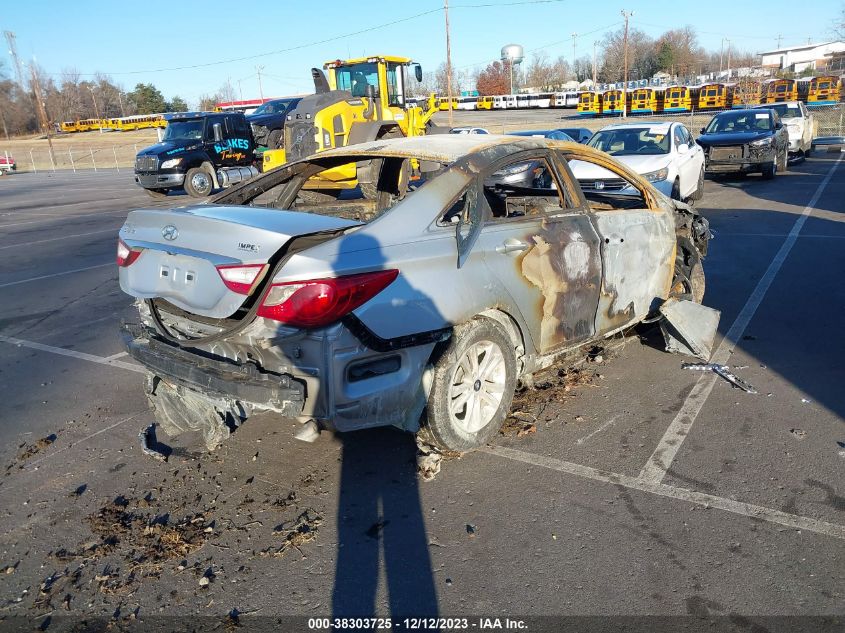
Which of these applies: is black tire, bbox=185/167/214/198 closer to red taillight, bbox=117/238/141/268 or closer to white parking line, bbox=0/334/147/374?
white parking line, bbox=0/334/147/374

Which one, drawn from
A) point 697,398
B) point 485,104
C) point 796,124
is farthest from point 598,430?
point 485,104

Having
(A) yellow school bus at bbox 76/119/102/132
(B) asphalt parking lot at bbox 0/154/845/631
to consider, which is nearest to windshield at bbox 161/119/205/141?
(B) asphalt parking lot at bbox 0/154/845/631

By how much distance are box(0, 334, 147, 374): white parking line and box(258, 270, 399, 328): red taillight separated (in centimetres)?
305

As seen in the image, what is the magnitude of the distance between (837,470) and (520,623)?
2185 millimetres

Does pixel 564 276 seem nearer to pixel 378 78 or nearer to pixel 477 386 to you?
pixel 477 386

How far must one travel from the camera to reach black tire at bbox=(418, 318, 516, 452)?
362 cm

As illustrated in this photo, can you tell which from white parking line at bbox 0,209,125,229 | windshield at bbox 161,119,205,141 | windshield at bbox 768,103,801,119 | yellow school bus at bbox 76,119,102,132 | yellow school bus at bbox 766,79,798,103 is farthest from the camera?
yellow school bus at bbox 76,119,102,132

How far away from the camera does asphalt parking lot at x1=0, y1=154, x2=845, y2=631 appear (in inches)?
112

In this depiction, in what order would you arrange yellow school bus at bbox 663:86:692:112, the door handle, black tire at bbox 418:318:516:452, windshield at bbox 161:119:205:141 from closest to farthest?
1. black tire at bbox 418:318:516:452
2. the door handle
3. windshield at bbox 161:119:205:141
4. yellow school bus at bbox 663:86:692:112

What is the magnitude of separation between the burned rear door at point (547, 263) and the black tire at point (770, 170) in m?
15.4

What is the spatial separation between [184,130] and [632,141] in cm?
1389

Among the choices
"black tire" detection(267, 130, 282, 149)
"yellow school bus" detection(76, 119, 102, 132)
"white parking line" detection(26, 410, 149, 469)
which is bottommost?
"white parking line" detection(26, 410, 149, 469)

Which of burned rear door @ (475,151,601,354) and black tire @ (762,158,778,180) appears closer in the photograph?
burned rear door @ (475,151,601,354)

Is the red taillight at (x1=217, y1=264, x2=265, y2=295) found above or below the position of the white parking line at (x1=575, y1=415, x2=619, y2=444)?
above
